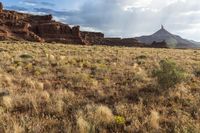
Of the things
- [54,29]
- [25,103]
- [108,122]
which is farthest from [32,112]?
[54,29]

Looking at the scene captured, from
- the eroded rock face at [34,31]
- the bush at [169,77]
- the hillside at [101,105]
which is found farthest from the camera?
the eroded rock face at [34,31]

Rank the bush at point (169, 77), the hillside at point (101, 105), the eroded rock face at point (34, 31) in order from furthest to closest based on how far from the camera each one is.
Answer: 1. the eroded rock face at point (34, 31)
2. the bush at point (169, 77)
3. the hillside at point (101, 105)

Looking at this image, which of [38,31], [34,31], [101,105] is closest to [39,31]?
[38,31]

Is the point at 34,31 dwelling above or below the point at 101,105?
above

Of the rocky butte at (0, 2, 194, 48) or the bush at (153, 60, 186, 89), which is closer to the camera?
the bush at (153, 60, 186, 89)

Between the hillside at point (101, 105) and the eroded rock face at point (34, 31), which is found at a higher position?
the eroded rock face at point (34, 31)

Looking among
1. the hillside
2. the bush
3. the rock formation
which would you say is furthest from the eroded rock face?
the bush

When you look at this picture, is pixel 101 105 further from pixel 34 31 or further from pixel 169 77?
pixel 34 31

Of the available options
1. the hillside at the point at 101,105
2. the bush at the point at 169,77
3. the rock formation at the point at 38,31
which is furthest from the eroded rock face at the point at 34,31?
the bush at the point at 169,77

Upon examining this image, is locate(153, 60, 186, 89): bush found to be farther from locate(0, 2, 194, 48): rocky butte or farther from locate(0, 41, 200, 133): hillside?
locate(0, 2, 194, 48): rocky butte

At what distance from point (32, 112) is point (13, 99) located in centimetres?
140

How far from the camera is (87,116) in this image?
822 cm

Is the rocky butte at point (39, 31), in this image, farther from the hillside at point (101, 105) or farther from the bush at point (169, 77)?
the bush at point (169, 77)

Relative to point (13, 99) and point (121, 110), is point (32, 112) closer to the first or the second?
point (13, 99)
